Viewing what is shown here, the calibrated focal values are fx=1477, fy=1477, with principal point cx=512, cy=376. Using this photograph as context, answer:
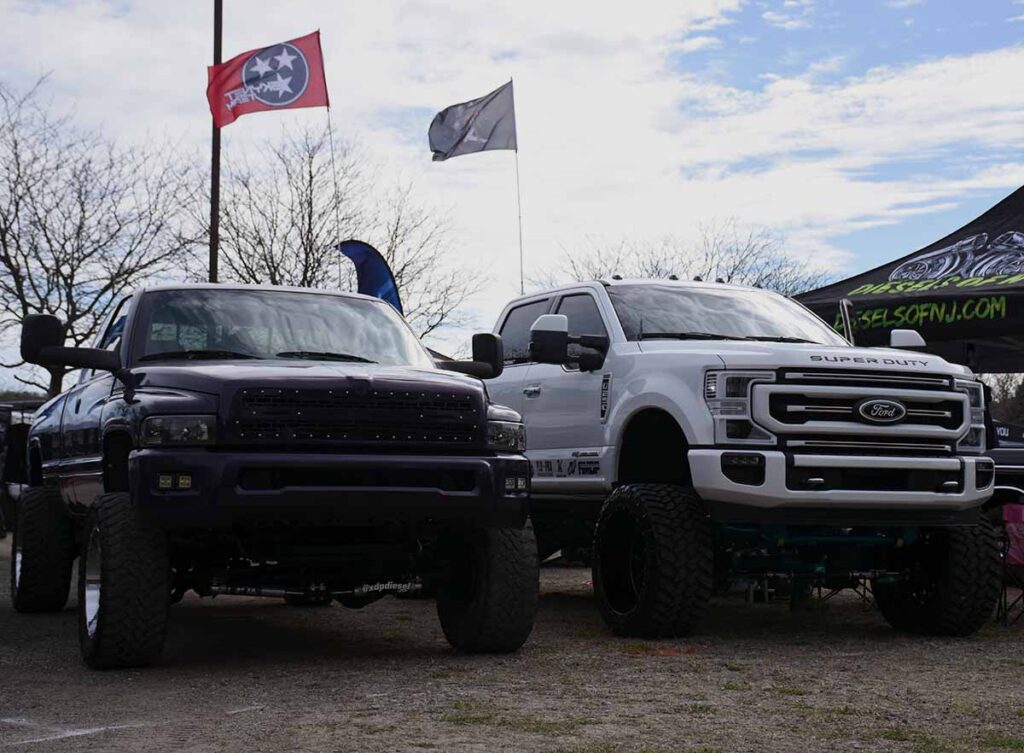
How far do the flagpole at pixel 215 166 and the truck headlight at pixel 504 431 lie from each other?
48.8 ft

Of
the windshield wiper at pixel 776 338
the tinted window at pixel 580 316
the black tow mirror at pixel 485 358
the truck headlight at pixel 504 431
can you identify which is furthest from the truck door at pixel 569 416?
the truck headlight at pixel 504 431

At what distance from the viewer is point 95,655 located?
22.4ft

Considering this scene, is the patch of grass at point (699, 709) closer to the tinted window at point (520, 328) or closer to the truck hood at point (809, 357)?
the truck hood at point (809, 357)

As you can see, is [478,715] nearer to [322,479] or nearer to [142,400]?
[322,479]

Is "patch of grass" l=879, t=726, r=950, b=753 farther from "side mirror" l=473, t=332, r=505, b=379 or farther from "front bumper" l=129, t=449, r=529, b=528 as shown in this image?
"side mirror" l=473, t=332, r=505, b=379

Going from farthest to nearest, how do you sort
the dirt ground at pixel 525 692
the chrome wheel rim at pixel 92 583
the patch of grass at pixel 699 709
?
the chrome wheel rim at pixel 92 583 → the patch of grass at pixel 699 709 → the dirt ground at pixel 525 692

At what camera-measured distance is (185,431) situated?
6605 millimetres

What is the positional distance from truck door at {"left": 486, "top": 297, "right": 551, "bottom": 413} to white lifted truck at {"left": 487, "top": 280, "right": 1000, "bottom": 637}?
1.55ft

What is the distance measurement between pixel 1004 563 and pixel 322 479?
470cm

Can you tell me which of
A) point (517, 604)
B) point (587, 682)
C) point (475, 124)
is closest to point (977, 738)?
point (587, 682)

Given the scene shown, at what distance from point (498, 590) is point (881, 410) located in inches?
97.3

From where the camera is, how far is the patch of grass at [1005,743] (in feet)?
17.1

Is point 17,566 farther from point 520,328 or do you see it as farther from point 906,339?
point 906,339

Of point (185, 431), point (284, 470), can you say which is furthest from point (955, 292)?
point (185, 431)
